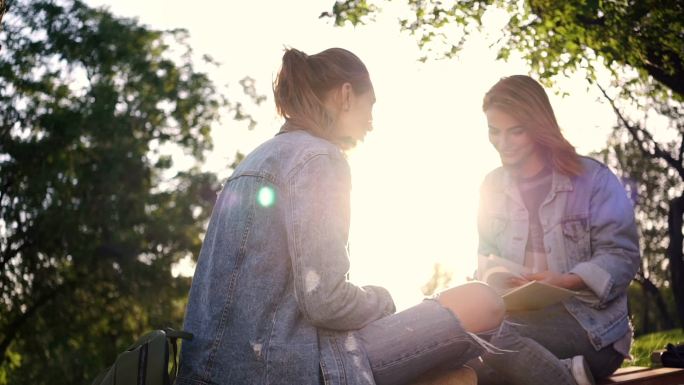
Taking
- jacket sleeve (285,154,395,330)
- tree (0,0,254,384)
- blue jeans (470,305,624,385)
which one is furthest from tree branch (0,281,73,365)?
jacket sleeve (285,154,395,330)

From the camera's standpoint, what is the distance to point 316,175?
115 inches

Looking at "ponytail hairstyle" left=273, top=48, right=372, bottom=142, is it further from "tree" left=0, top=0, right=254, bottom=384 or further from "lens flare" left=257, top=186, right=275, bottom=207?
"tree" left=0, top=0, right=254, bottom=384

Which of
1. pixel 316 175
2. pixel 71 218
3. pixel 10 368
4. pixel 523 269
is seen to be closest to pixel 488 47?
pixel 523 269

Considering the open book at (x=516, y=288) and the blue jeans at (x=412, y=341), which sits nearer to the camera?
the blue jeans at (x=412, y=341)

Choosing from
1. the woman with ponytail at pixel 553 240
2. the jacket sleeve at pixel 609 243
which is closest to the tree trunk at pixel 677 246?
the woman with ponytail at pixel 553 240

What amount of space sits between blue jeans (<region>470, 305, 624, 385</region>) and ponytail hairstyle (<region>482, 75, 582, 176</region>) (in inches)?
33.9

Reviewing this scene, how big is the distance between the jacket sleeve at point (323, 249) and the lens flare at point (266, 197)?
10 cm

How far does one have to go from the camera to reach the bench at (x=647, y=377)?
408cm

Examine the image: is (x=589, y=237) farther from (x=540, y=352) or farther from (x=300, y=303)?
(x=300, y=303)

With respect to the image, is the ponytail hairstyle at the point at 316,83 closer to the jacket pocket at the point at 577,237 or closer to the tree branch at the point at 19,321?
the jacket pocket at the point at 577,237

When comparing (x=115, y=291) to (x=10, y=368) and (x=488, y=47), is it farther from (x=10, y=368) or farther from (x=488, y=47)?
(x=488, y=47)

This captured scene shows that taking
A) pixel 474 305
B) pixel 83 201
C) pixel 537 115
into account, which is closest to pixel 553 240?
pixel 537 115

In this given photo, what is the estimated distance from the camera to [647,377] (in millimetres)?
4156

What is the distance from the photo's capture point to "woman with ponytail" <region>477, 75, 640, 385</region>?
3.82m
